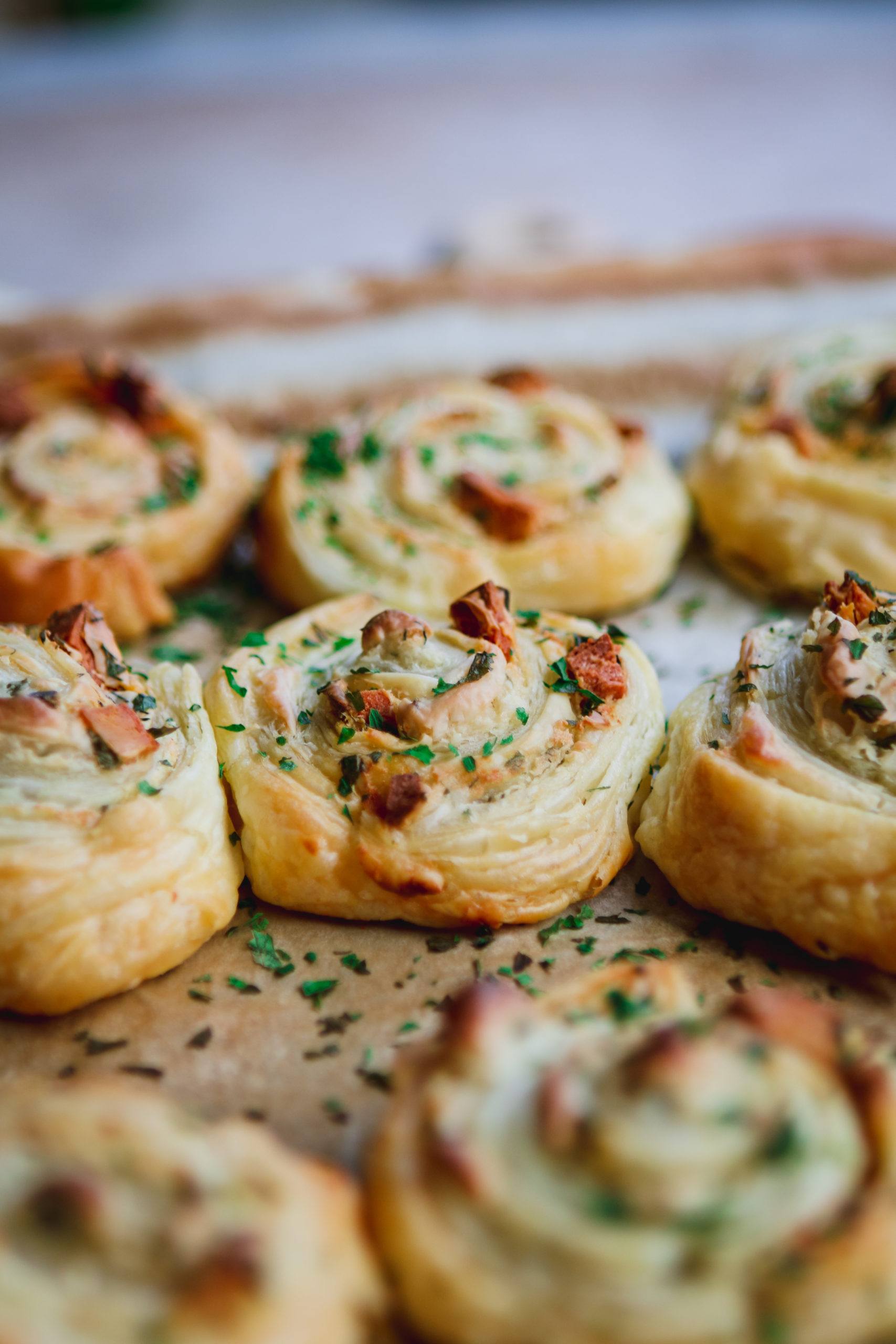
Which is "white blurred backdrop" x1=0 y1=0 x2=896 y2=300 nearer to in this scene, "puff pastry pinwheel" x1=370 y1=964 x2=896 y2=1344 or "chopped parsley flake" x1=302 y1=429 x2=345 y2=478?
"chopped parsley flake" x1=302 y1=429 x2=345 y2=478

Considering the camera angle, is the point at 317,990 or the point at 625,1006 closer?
the point at 625,1006

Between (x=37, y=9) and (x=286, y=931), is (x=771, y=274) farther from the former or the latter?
(x=37, y=9)

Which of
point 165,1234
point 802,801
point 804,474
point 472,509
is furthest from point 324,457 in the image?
point 165,1234

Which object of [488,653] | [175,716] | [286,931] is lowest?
[286,931]

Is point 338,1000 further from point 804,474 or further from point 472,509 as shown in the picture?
point 804,474

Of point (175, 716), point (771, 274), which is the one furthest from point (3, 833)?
point (771, 274)

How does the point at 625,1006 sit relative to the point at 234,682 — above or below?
above

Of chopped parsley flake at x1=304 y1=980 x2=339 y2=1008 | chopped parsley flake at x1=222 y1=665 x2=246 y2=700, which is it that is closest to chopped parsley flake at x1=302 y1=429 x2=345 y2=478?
chopped parsley flake at x1=222 y1=665 x2=246 y2=700
